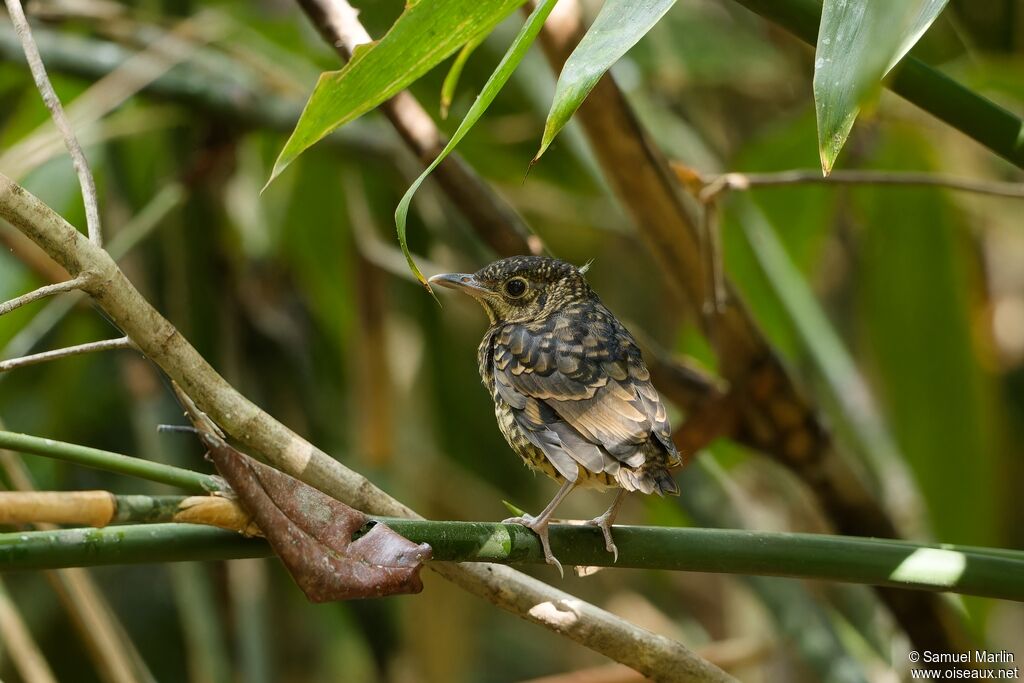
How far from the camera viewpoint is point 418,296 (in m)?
3.14

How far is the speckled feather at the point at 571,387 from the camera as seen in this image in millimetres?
1483

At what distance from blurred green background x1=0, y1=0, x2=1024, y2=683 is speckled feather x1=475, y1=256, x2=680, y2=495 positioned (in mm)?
419

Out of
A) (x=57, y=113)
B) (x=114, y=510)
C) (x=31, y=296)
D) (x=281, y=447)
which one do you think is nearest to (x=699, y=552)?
(x=281, y=447)

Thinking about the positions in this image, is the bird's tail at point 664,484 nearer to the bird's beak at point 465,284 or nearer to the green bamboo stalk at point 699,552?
the green bamboo stalk at point 699,552

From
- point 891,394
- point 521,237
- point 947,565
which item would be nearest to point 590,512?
point 891,394

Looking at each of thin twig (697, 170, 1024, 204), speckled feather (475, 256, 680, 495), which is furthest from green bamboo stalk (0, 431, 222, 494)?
thin twig (697, 170, 1024, 204)

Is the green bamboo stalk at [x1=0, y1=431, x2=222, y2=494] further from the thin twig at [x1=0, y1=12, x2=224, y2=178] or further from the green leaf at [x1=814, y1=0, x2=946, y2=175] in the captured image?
the thin twig at [x1=0, y1=12, x2=224, y2=178]

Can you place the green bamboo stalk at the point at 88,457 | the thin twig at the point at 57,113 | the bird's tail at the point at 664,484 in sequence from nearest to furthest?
the green bamboo stalk at the point at 88,457, the thin twig at the point at 57,113, the bird's tail at the point at 664,484

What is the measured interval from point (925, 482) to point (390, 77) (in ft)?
6.41

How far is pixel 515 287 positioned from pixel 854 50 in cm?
101

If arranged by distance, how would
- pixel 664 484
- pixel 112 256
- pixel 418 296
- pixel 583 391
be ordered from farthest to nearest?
pixel 418 296 < pixel 112 256 < pixel 583 391 < pixel 664 484

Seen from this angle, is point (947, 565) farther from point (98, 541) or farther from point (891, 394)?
point (891, 394)

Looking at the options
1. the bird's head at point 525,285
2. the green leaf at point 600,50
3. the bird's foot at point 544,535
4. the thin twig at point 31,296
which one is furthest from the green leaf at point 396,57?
the bird's head at point 525,285

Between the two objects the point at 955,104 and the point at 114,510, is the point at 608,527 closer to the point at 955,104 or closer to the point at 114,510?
the point at 114,510
